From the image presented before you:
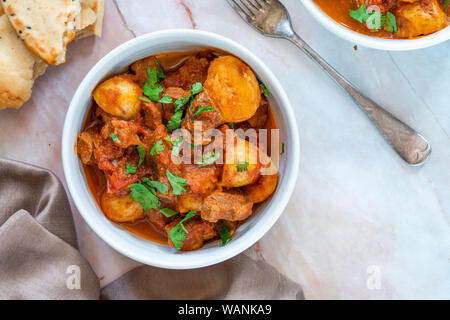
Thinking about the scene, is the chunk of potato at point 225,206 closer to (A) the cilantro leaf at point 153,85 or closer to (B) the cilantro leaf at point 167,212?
(B) the cilantro leaf at point 167,212

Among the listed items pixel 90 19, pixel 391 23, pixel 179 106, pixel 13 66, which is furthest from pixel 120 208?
pixel 391 23

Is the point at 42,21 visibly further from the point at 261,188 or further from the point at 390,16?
the point at 390,16

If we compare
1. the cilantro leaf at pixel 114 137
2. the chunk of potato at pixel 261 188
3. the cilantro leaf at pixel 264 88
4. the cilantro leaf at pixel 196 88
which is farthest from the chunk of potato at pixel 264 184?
the cilantro leaf at pixel 114 137

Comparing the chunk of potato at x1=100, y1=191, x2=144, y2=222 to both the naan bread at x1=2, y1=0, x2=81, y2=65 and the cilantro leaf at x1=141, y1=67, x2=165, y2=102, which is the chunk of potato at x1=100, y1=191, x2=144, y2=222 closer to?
the cilantro leaf at x1=141, y1=67, x2=165, y2=102

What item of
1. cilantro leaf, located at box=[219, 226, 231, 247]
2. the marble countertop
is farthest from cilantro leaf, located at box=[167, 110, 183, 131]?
the marble countertop

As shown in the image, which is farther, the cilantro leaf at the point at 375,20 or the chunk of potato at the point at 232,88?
the cilantro leaf at the point at 375,20
